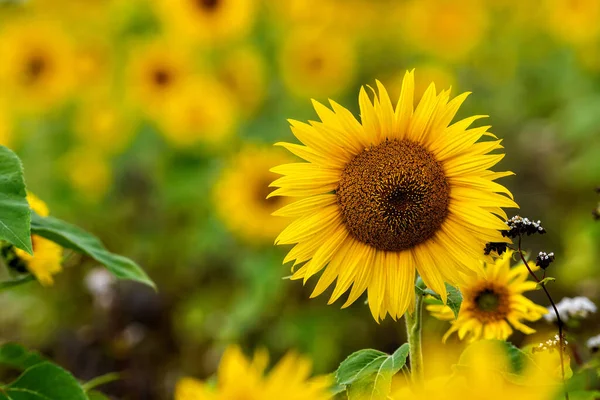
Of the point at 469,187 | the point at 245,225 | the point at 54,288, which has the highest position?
the point at 469,187

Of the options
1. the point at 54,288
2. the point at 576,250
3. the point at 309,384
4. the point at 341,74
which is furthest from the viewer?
the point at 341,74

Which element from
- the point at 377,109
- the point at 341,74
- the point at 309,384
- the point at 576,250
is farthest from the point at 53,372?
the point at 341,74

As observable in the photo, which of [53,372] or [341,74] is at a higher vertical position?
[341,74]

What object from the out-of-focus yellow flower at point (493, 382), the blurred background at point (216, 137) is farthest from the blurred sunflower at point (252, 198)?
the out-of-focus yellow flower at point (493, 382)

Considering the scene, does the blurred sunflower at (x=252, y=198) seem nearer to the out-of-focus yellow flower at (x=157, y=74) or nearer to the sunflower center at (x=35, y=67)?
the out-of-focus yellow flower at (x=157, y=74)

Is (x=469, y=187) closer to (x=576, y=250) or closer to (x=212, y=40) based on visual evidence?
(x=576, y=250)

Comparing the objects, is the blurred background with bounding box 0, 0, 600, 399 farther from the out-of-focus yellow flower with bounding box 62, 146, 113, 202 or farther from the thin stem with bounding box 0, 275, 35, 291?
the thin stem with bounding box 0, 275, 35, 291

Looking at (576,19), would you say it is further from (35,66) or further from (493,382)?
(493,382)

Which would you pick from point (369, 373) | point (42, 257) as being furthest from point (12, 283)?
point (369, 373)
